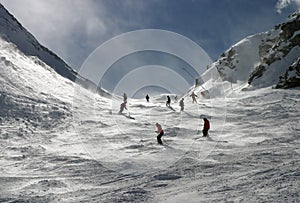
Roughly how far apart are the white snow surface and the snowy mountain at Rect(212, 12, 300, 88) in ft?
38.7

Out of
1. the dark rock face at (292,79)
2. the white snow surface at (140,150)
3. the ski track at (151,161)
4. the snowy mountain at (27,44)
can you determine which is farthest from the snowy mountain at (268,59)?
the snowy mountain at (27,44)

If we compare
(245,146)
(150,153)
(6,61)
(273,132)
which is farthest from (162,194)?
(6,61)

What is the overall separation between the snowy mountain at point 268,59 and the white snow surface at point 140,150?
11782 millimetres

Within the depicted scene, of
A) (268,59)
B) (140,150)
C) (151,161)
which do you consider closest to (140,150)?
(140,150)

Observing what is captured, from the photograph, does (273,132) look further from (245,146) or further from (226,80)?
(226,80)

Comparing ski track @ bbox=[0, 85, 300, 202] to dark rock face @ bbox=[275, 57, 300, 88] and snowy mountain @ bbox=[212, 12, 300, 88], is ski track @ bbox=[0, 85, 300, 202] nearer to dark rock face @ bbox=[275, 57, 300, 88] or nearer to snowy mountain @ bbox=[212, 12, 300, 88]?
dark rock face @ bbox=[275, 57, 300, 88]

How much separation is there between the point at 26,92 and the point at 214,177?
2743 centimetres

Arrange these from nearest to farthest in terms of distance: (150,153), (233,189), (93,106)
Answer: (233,189) < (150,153) < (93,106)

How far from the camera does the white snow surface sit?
10820mm

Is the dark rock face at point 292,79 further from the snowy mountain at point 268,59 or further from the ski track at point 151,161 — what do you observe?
the ski track at point 151,161

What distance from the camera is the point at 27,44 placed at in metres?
57.3

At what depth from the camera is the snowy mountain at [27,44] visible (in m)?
54.5

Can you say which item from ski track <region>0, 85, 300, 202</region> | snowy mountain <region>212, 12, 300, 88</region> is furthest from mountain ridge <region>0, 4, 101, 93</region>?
snowy mountain <region>212, 12, 300, 88</region>

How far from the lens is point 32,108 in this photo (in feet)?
100.0
